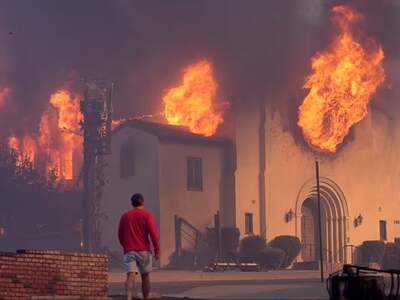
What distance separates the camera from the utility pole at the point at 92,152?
45.7 metres

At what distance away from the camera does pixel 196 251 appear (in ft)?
142

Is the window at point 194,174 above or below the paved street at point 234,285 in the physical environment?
above

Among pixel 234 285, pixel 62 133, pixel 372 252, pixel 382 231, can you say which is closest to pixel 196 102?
pixel 372 252

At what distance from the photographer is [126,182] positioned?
45250 mm

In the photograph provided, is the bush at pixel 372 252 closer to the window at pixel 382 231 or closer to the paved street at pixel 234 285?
the window at pixel 382 231

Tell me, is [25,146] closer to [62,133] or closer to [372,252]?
[62,133]

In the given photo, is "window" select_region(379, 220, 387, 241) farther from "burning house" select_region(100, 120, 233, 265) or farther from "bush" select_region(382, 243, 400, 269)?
"burning house" select_region(100, 120, 233, 265)

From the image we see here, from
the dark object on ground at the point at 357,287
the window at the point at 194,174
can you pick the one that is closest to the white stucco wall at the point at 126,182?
the window at the point at 194,174

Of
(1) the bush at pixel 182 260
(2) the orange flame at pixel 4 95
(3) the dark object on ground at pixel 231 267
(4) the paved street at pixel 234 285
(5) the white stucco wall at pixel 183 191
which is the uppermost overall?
(2) the orange flame at pixel 4 95

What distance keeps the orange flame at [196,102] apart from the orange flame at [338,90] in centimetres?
452

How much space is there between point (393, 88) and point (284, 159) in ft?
33.4

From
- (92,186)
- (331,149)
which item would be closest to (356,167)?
(331,149)

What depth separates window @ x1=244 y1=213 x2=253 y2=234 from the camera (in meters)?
44.8

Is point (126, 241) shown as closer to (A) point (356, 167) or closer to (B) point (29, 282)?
(B) point (29, 282)
